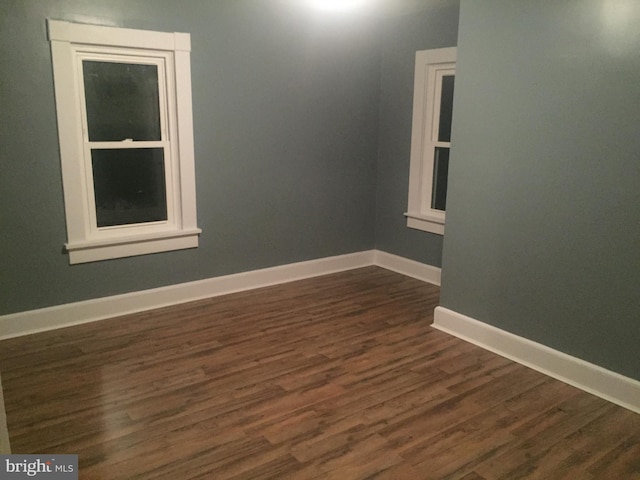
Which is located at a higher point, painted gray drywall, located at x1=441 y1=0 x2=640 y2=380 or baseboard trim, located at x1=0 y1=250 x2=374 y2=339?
painted gray drywall, located at x1=441 y1=0 x2=640 y2=380

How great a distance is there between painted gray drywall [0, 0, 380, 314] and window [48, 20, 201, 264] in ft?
0.26

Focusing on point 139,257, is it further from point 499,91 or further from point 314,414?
point 499,91

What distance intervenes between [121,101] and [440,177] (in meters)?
2.72

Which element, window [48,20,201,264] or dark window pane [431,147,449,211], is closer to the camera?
window [48,20,201,264]

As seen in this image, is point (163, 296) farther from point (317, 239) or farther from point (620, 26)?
point (620, 26)

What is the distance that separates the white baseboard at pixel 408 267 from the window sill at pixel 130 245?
1.95 meters

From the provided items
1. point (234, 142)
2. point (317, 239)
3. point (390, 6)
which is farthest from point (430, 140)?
point (234, 142)

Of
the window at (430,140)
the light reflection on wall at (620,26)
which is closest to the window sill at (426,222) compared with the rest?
the window at (430,140)

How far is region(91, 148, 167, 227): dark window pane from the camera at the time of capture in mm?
3844

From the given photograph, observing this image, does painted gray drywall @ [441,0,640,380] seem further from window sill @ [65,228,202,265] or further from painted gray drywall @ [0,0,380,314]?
window sill @ [65,228,202,265]

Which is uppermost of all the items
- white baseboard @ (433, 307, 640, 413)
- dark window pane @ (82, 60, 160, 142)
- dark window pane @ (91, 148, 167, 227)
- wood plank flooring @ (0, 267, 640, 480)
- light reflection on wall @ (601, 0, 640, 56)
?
light reflection on wall @ (601, 0, 640, 56)

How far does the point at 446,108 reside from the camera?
15.3 ft

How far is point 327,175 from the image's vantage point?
193 inches

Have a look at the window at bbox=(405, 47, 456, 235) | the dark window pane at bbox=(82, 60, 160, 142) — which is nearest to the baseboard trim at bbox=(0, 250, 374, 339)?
the window at bbox=(405, 47, 456, 235)
